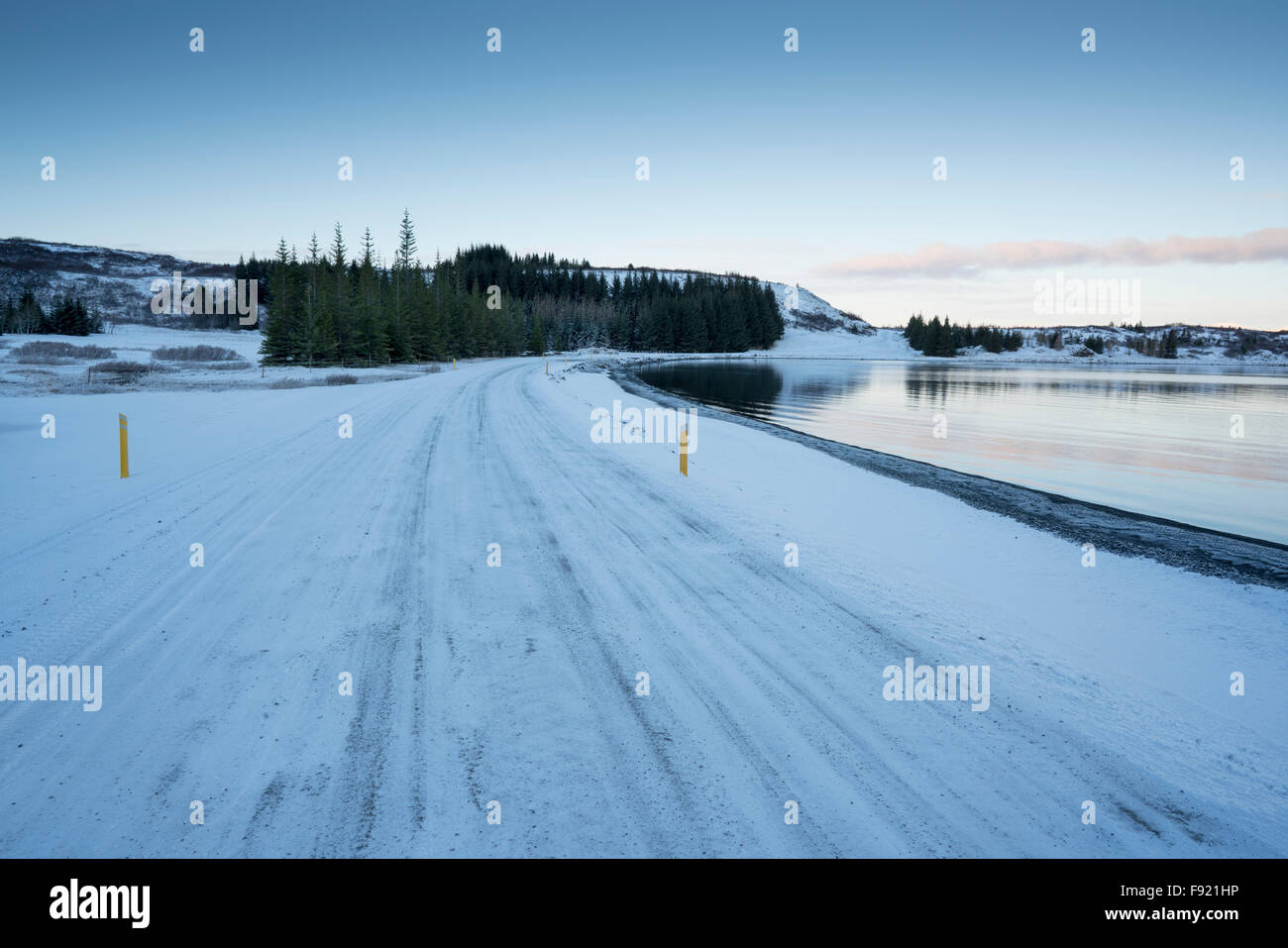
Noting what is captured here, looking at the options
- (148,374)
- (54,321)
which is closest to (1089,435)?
(148,374)

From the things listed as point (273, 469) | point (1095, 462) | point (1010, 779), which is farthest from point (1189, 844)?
point (1095, 462)

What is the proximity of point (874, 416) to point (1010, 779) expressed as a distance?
32705 mm

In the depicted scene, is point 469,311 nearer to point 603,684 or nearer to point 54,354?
point 54,354

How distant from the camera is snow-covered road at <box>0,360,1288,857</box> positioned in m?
3.89

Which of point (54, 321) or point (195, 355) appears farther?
point (54, 321)

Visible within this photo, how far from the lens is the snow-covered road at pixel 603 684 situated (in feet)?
12.8

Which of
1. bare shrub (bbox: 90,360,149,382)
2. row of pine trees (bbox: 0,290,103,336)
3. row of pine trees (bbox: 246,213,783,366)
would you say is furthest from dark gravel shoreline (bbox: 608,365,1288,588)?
row of pine trees (bbox: 0,290,103,336)

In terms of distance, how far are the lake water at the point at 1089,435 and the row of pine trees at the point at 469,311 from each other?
30591mm

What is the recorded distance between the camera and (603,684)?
5.52 metres

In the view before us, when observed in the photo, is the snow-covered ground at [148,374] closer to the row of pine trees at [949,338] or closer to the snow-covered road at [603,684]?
the snow-covered road at [603,684]

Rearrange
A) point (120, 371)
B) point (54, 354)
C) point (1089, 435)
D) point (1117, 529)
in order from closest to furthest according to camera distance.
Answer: point (1117, 529), point (1089, 435), point (120, 371), point (54, 354)

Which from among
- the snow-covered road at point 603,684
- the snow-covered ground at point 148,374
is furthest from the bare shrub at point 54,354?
the snow-covered road at point 603,684

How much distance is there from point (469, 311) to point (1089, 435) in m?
75.7

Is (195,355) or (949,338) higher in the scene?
(949,338)
